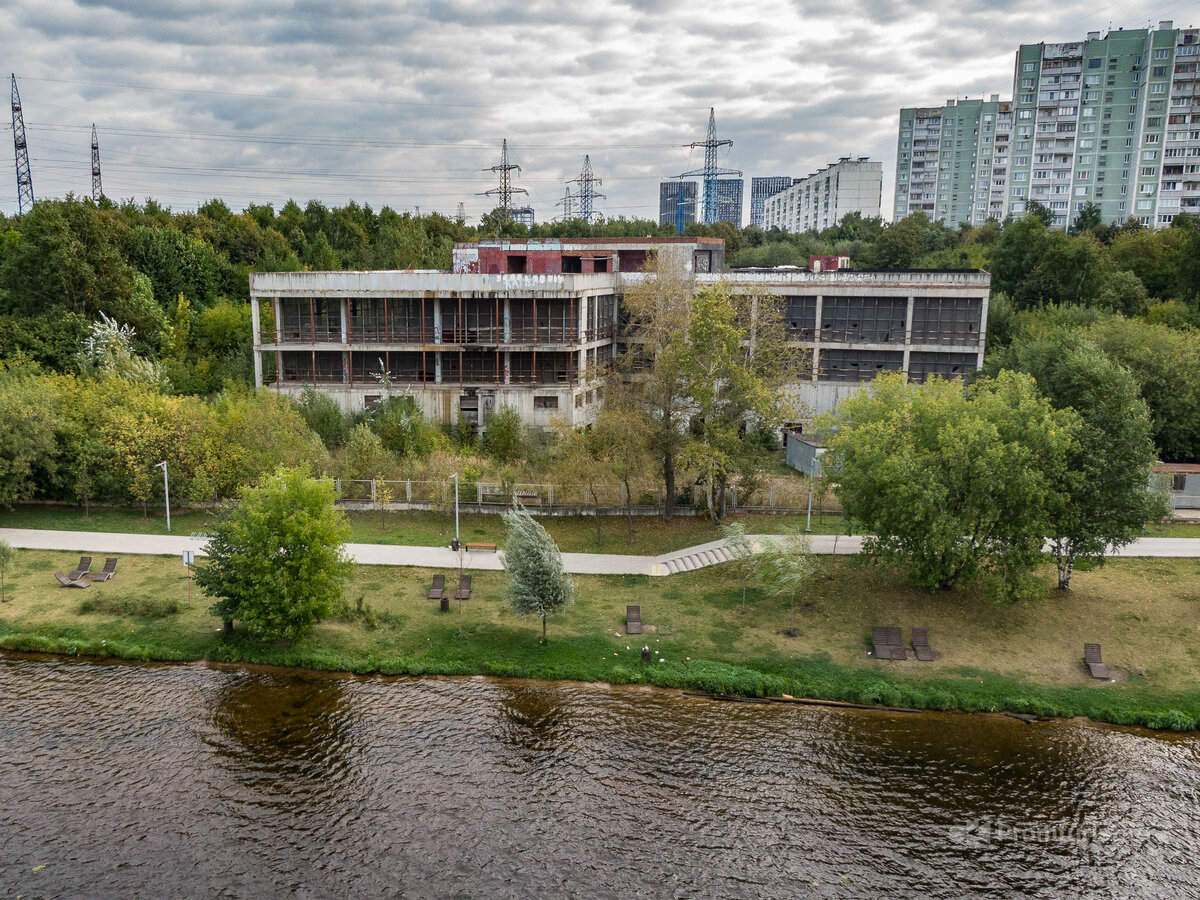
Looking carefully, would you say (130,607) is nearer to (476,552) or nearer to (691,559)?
(476,552)

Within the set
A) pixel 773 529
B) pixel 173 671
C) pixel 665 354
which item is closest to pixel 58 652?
pixel 173 671

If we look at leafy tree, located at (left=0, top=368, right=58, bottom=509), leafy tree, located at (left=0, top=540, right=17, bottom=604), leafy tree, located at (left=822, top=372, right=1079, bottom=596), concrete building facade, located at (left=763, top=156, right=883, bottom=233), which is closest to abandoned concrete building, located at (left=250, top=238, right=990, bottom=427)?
leafy tree, located at (left=0, top=368, right=58, bottom=509)

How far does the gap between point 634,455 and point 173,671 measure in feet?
57.2

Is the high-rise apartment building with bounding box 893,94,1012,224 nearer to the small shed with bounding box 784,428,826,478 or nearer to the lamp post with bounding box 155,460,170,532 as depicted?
the small shed with bounding box 784,428,826,478

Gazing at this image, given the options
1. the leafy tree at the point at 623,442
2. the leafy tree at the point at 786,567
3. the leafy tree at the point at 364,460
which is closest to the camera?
the leafy tree at the point at 786,567

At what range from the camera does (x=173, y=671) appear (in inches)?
1008

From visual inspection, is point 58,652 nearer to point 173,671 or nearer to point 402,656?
point 173,671

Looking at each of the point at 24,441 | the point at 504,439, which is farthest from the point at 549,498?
the point at 24,441

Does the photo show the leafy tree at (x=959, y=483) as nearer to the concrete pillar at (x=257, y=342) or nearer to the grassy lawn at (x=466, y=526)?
the grassy lawn at (x=466, y=526)

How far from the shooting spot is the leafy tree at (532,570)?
25.3 m

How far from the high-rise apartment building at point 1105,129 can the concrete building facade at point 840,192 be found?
23.1m

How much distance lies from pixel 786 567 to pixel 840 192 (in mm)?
112694

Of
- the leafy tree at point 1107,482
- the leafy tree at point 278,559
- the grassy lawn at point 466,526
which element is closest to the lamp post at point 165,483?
the grassy lawn at point 466,526

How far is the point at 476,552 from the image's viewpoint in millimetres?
32656
